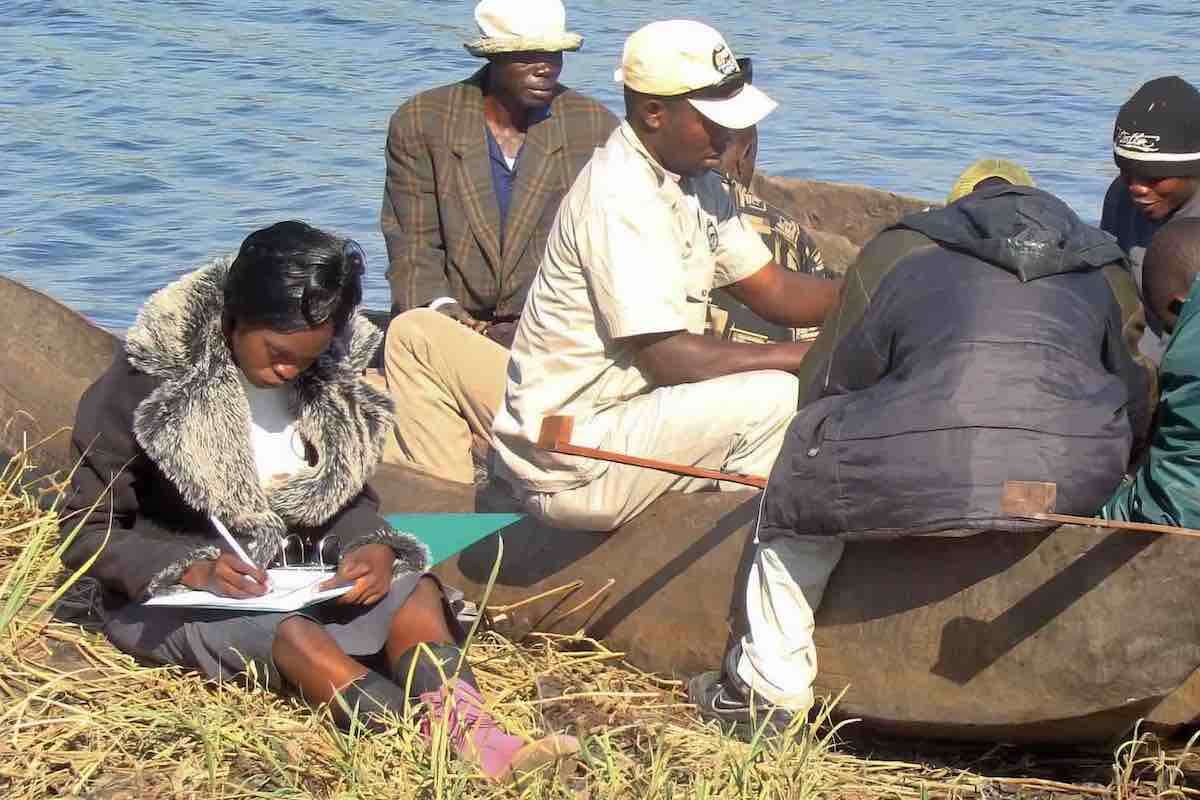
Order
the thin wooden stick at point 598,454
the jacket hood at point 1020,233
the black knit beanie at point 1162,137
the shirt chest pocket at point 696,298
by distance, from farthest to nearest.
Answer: the black knit beanie at point 1162,137 < the shirt chest pocket at point 696,298 < the thin wooden stick at point 598,454 < the jacket hood at point 1020,233

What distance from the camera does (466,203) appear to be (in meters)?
5.96

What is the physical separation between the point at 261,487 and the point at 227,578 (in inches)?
10.2

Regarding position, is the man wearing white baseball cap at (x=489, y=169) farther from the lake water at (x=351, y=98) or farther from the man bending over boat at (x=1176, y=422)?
the lake water at (x=351, y=98)

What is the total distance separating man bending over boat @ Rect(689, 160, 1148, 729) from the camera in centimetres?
326

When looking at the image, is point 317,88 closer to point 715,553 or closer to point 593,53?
point 593,53

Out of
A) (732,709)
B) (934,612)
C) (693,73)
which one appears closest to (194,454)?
(732,709)

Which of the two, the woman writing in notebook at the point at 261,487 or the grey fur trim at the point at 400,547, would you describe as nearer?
the woman writing in notebook at the point at 261,487

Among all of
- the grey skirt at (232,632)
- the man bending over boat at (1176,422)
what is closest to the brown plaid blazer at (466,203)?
the grey skirt at (232,632)

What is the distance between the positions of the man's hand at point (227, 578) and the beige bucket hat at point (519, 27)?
2629mm

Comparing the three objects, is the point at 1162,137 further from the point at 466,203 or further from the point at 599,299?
the point at 466,203

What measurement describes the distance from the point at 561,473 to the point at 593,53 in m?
10.6

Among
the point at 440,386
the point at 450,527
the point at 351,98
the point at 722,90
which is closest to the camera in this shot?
the point at 722,90

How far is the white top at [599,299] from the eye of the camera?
3979mm

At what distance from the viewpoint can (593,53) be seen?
14.2m
